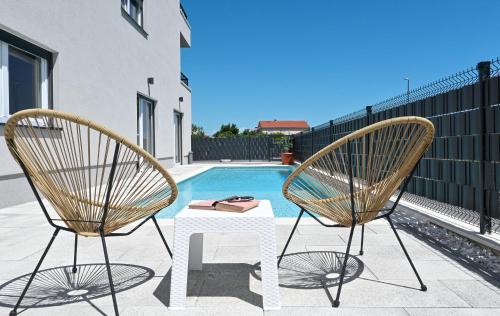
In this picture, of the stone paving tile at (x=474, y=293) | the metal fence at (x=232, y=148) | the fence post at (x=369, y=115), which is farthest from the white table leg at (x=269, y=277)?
the metal fence at (x=232, y=148)

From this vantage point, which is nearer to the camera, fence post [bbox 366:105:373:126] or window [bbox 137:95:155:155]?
fence post [bbox 366:105:373:126]

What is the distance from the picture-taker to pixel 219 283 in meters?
2.10

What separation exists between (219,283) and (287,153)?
44.9 feet

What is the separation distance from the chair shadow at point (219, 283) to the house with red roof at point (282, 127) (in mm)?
65581

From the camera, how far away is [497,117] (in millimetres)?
2555

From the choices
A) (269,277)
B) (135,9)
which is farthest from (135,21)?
(269,277)

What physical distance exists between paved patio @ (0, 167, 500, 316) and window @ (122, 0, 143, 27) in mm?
7631

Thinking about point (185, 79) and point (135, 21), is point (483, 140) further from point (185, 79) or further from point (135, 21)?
point (185, 79)

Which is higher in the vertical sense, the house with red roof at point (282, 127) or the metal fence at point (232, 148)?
the house with red roof at point (282, 127)

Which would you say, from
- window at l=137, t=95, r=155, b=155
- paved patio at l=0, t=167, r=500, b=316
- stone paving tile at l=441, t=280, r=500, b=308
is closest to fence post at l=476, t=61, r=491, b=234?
paved patio at l=0, t=167, r=500, b=316

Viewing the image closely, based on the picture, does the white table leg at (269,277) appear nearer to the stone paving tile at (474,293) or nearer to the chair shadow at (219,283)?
the chair shadow at (219,283)

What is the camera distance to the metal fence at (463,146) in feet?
8.56

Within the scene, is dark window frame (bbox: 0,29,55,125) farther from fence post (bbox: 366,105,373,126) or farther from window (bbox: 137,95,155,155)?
fence post (bbox: 366,105,373,126)

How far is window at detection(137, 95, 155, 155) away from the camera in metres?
10.0
